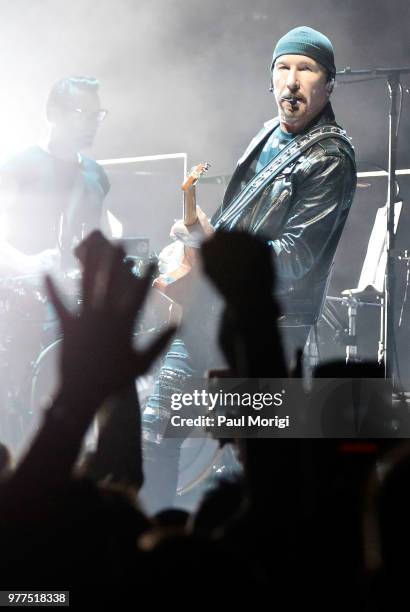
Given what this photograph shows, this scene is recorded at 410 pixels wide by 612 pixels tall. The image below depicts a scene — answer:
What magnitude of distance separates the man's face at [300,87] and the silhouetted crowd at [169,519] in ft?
4.24

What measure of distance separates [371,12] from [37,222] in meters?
1.95

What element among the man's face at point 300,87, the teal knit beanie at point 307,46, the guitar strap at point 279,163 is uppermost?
the teal knit beanie at point 307,46

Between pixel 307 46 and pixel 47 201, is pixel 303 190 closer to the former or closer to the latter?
pixel 307 46

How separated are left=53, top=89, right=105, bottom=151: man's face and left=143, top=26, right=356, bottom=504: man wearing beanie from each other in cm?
139

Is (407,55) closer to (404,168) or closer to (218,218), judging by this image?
(404,168)

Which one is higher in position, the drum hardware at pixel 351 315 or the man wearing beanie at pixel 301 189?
the drum hardware at pixel 351 315

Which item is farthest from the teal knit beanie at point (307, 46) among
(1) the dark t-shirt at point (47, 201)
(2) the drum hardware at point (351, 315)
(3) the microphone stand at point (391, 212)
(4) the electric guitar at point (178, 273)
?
(2) the drum hardware at point (351, 315)

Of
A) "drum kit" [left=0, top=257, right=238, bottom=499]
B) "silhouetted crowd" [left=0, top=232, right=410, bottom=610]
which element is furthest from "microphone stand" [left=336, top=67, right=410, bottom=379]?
"silhouetted crowd" [left=0, top=232, right=410, bottom=610]

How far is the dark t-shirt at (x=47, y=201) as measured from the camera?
133 inches

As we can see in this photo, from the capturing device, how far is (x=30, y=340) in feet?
12.1

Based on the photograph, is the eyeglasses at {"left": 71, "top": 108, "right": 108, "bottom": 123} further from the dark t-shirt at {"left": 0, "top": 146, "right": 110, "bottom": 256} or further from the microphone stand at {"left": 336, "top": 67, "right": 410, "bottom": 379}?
the microphone stand at {"left": 336, "top": 67, "right": 410, "bottom": 379}

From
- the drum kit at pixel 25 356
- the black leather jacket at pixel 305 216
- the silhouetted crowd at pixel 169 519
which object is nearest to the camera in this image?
the silhouetted crowd at pixel 169 519

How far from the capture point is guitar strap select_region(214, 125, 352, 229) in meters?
2.18

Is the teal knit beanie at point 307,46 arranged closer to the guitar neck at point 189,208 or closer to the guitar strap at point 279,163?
the guitar strap at point 279,163
